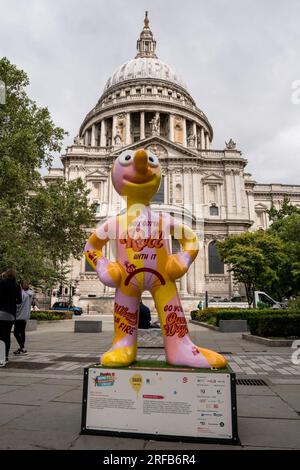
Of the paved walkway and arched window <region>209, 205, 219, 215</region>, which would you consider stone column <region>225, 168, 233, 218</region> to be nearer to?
arched window <region>209, 205, 219, 215</region>

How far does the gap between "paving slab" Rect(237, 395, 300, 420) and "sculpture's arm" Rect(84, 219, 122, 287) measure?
2110mm

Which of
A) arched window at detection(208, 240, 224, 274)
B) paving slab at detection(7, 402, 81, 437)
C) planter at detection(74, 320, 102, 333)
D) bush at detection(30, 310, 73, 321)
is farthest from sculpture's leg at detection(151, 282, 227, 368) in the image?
arched window at detection(208, 240, 224, 274)

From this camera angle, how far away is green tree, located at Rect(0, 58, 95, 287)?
16703mm

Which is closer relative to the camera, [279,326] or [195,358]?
[195,358]

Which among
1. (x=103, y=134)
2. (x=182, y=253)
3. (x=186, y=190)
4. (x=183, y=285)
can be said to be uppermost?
(x=103, y=134)

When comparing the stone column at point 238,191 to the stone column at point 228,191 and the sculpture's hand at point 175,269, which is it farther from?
the sculpture's hand at point 175,269

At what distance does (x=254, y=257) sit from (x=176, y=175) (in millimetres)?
20751

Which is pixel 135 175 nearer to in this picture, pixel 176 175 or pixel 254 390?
pixel 254 390

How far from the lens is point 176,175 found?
46.4m

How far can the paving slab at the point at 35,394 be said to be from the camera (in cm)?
452

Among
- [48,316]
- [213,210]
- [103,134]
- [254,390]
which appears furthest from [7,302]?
[103,134]

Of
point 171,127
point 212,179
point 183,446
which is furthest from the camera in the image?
point 171,127

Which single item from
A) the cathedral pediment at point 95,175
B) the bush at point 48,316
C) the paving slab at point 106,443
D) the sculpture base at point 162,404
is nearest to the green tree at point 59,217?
the bush at point 48,316

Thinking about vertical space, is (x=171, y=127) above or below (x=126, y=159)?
above
